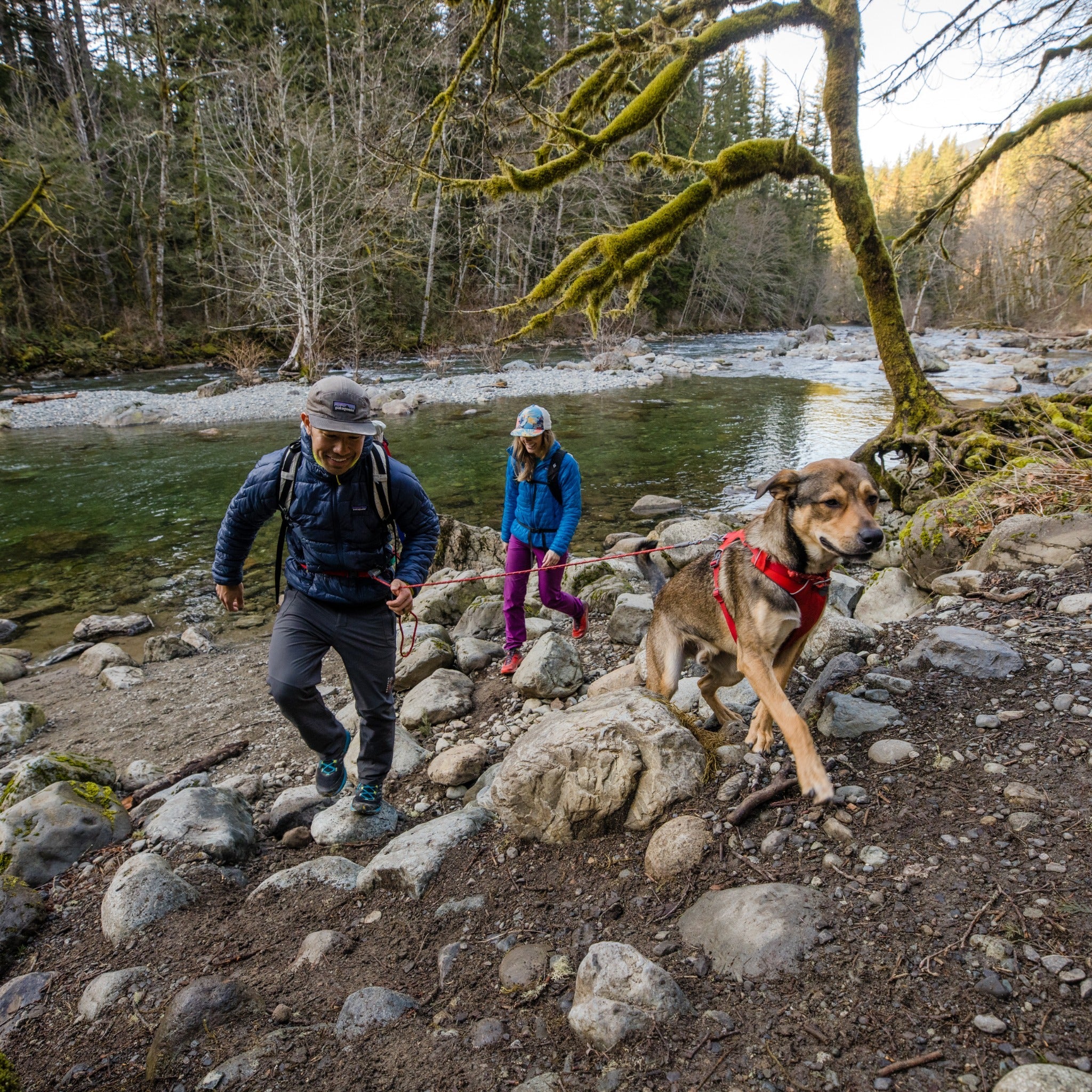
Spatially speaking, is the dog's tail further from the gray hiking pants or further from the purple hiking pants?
the gray hiking pants

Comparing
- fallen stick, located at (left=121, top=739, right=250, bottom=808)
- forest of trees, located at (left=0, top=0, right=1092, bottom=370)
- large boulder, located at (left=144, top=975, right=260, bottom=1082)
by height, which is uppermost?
forest of trees, located at (left=0, top=0, right=1092, bottom=370)

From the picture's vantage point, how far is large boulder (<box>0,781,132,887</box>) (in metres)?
3.70

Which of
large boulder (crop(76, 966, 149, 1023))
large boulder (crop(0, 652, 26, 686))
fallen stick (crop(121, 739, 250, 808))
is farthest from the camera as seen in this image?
large boulder (crop(0, 652, 26, 686))

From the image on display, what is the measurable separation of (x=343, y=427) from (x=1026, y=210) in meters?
12.2

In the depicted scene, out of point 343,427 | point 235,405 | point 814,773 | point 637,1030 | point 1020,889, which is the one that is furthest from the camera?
point 235,405

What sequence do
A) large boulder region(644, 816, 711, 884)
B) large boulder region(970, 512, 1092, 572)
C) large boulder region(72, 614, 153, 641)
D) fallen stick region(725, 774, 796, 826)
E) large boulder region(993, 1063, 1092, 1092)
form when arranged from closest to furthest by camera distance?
large boulder region(993, 1063, 1092, 1092) → large boulder region(644, 816, 711, 884) → fallen stick region(725, 774, 796, 826) → large boulder region(970, 512, 1092, 572) → large boulder region(72, 614, 153, 641)

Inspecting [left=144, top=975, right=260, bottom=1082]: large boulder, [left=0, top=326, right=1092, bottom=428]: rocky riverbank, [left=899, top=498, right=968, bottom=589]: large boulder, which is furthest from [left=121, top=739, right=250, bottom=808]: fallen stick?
[left=0, top=326, right=1092, bottom=428]: rocky riverbank

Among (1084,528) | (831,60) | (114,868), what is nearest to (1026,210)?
(831,60)

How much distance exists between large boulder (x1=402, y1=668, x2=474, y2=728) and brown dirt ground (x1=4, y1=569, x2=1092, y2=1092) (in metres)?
1.51

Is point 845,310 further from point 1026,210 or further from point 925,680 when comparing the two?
point 925,680

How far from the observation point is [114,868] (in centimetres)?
374

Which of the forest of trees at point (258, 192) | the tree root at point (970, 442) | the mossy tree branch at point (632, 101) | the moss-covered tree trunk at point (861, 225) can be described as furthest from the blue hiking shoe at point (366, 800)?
the forest of trees at point (258, 192)

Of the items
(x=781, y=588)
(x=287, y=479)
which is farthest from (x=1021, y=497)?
(x=287, y=479)

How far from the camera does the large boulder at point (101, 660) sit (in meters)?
7.46
